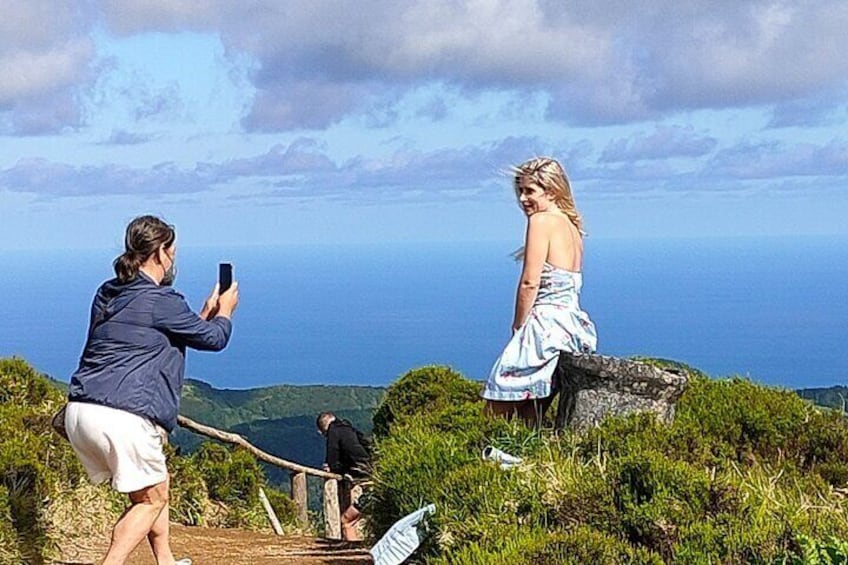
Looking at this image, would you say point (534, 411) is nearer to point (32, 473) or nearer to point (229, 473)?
point (32, 473)

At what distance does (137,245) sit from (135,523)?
4.34 ft

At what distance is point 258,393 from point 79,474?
354ft

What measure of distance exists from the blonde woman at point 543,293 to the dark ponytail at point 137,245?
2.40 meters

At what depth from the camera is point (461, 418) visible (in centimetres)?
799

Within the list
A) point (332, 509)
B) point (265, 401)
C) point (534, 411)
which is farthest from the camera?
point (265, 401)

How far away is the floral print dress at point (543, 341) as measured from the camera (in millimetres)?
7676

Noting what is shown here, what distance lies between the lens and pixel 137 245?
19.6 ft

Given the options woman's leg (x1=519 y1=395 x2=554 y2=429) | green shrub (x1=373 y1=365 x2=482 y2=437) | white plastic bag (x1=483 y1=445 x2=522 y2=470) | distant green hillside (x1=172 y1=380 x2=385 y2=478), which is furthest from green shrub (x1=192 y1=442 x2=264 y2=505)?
distant green hillside (x1=172 y1=380 x2=385 y2=478)

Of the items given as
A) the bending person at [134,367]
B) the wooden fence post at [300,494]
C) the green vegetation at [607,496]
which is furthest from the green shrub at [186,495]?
the bending person at [134,367]

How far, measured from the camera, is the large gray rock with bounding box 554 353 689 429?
7.49 meters

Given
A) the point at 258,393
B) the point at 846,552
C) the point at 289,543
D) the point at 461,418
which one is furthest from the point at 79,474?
the point at 258,393

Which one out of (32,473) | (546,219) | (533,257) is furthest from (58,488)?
(546,219)

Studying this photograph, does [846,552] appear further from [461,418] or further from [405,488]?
[461,418]

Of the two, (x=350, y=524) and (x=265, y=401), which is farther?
(x=265, y=401)
